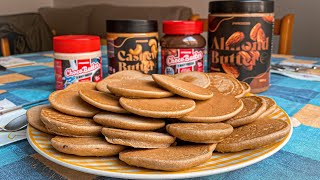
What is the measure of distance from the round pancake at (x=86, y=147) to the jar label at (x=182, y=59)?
1.36 ft

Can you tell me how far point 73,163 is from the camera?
369mm

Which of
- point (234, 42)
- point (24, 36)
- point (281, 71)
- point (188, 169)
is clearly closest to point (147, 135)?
point (188, 169)

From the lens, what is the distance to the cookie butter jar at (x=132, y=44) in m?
0.77

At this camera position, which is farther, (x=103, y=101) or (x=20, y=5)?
A: (x=20, y=5)

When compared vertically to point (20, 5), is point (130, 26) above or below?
below

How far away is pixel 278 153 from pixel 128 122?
8.9 inches

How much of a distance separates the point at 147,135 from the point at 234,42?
43 cm

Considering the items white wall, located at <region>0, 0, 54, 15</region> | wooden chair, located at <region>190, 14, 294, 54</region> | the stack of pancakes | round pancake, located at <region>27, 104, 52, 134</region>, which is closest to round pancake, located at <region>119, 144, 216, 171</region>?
the stack of pancakes

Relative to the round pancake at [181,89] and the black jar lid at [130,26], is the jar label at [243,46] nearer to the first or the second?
the black jar lid at [130,26]

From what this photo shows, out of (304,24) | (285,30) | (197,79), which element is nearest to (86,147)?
(197,79)

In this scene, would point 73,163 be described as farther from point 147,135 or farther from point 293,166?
point 293,166

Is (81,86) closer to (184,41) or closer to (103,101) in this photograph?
(103,101)

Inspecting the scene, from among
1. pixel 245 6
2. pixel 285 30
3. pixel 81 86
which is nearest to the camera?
pixel 81 86

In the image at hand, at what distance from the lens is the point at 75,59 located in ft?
2.37
